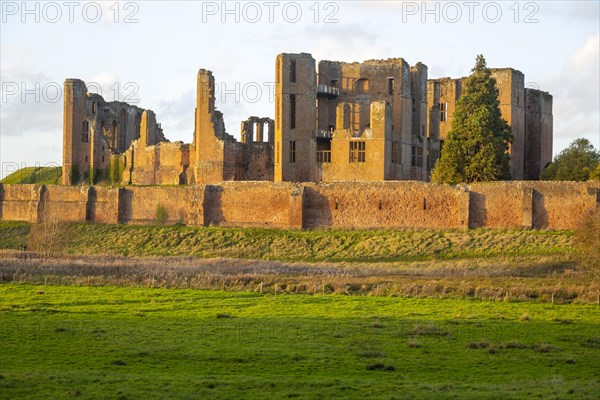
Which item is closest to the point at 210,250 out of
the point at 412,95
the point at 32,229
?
the point at 32,229

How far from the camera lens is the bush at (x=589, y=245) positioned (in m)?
40.6

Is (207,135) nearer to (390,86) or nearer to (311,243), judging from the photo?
(390,86)

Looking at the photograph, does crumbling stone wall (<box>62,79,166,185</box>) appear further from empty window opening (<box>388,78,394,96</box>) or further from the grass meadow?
the grass meadow

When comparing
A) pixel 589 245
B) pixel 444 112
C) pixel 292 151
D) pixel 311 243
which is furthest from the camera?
pixel 444 112

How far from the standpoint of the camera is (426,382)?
21.0m

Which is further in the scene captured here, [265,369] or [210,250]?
[210,250]

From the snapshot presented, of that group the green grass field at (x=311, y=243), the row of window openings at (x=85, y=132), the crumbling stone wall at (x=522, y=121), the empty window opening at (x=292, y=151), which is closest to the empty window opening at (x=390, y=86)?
the crumbling stone wall at (x=522, y=121)

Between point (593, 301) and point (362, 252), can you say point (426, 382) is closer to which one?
point (593, 301)

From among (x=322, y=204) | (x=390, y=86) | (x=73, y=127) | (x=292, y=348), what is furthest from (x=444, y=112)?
(x=292, y=348)

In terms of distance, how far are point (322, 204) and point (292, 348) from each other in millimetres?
34948

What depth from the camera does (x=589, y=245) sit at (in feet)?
137

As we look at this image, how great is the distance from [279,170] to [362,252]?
12.8 meters

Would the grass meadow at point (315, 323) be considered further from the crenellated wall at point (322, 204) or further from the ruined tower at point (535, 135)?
the ruined tower at point (535, 135)

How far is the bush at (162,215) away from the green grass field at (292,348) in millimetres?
28629
